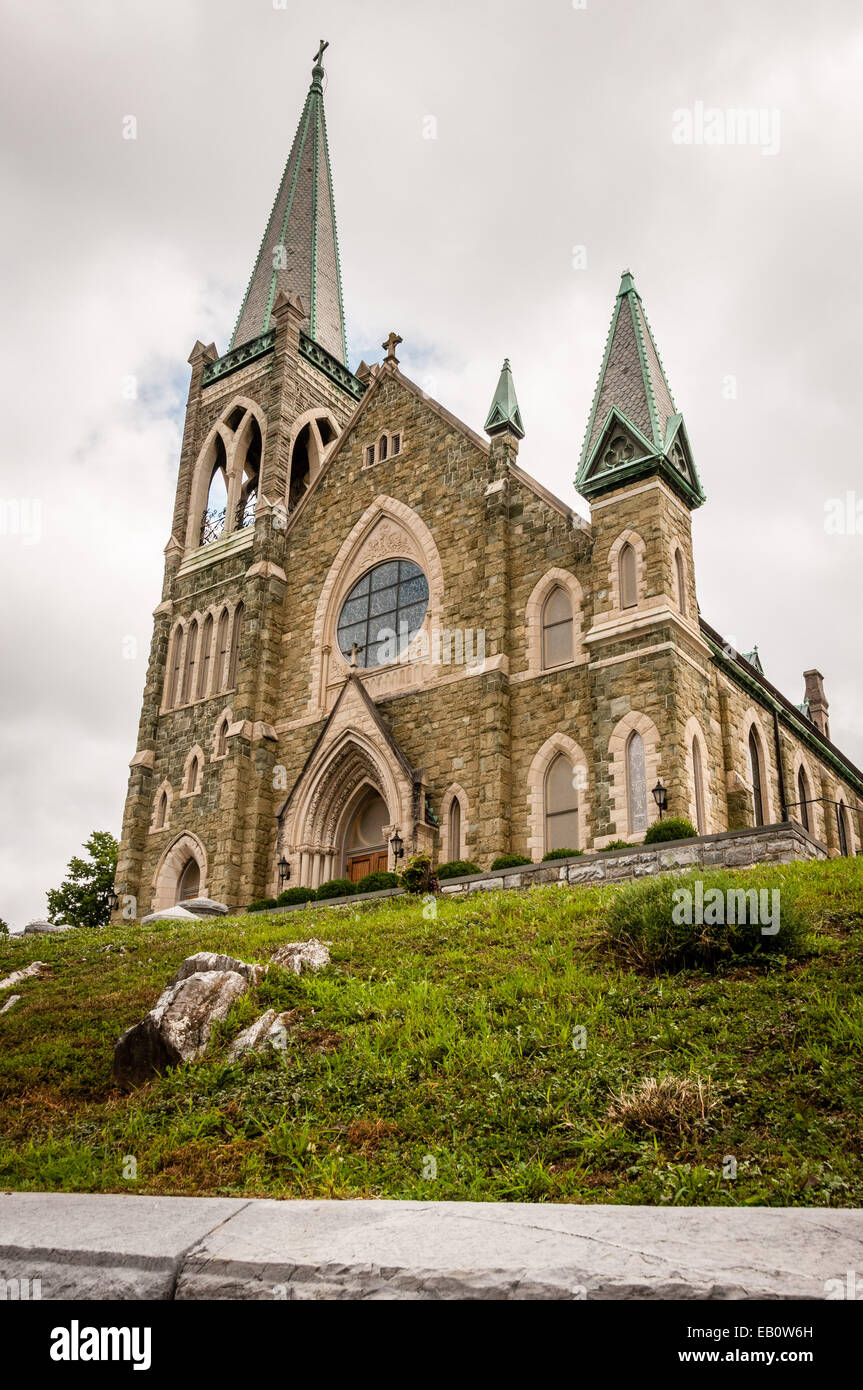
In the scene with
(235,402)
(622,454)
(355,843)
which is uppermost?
(235,402)

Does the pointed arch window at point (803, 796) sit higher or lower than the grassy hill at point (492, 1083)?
higher

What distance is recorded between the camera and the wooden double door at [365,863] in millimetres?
23578

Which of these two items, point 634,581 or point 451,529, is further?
point 451,529

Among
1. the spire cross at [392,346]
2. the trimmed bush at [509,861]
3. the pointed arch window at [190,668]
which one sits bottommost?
the trimmed bush at [509,861]

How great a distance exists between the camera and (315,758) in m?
23.9

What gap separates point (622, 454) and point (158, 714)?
14.6m

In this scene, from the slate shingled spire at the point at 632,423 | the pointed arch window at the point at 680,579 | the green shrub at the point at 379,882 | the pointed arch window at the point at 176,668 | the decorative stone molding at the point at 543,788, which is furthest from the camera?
the pointed arch window at the point at 176,668

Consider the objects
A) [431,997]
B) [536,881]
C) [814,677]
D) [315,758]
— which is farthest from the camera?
[814,677]

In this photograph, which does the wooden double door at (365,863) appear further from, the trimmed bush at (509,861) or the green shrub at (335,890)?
the trimmed bush at (509,861)

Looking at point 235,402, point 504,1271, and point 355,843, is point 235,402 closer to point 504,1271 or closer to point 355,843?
point 355,843

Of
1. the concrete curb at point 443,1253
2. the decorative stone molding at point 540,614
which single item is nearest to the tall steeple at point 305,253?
the decorative stone molding at point 540,614

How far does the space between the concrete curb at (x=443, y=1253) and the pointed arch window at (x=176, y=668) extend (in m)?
25.9

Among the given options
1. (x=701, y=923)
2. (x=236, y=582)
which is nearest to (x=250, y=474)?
(x=236, y=582)
